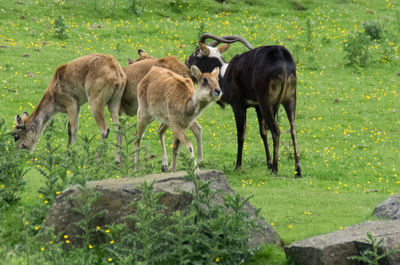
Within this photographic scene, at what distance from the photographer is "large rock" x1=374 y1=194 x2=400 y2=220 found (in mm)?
9195

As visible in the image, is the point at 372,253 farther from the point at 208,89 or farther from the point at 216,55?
the point at 216,55

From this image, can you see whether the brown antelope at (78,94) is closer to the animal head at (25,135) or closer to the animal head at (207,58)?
the animal head at (25,135)

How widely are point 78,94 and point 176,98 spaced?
2.66 metres

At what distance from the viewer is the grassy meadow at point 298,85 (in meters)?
10.8

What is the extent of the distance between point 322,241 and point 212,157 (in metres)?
6.77

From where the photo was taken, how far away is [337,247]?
7852 mm

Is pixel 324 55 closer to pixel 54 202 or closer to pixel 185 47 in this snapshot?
pixel 185 47

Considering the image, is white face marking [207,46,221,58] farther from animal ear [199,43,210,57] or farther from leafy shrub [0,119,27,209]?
leafy shrub [0,119,27,209]

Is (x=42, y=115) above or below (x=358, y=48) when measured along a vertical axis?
above

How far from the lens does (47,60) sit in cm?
2078

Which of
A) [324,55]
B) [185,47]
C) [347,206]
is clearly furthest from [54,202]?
[324,55]

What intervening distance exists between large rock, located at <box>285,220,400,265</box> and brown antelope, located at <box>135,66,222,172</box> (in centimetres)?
354

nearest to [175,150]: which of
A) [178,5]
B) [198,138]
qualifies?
[198,138]

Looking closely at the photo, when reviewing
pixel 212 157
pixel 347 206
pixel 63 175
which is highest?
pixel 63 175
